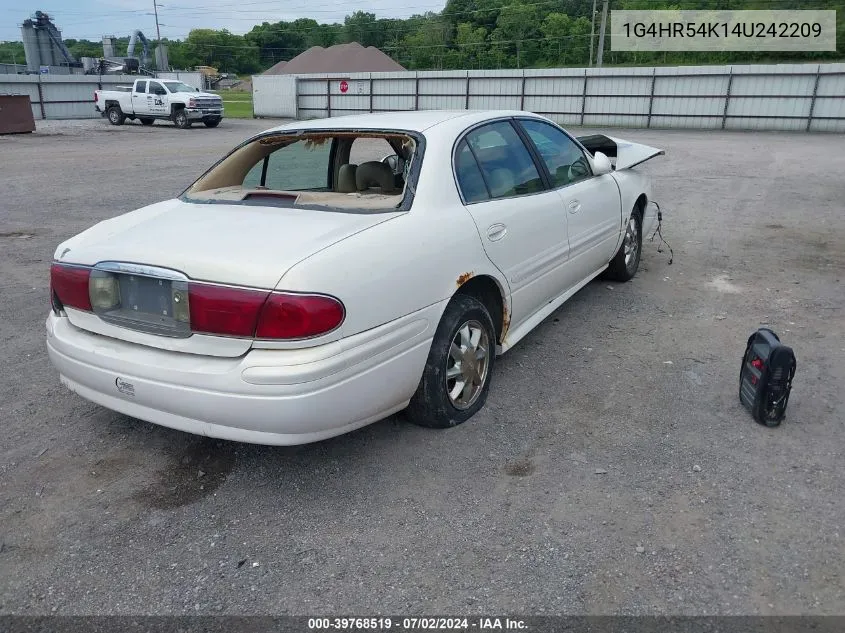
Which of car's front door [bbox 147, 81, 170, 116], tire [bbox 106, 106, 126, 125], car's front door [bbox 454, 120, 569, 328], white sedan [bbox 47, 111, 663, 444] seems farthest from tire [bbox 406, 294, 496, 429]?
tire [bbox 106, 106, 126, 125]

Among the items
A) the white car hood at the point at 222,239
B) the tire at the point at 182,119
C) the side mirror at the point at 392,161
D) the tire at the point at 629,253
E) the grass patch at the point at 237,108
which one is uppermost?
the side mirror at the point at 392,161

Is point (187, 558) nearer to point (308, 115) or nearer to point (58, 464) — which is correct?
point (58, 464)

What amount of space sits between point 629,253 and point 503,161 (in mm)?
2393

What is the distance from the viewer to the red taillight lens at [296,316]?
2.57 m

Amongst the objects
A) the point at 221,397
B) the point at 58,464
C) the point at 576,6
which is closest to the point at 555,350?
the point at 221,397

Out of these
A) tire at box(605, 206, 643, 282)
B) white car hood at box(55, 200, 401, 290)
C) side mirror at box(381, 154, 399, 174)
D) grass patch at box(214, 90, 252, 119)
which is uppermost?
side mirror at box(381, 154, 399, 174)

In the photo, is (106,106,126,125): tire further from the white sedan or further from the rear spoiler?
the white sedan

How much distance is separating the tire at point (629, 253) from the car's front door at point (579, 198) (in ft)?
1.71

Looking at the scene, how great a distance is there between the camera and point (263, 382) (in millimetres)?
2602

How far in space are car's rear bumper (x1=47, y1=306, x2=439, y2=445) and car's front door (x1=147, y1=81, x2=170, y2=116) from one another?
2781 centimetres

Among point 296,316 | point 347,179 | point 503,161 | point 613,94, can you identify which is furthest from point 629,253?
point 613,94

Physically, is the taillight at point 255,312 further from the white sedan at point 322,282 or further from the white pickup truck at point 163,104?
the white pickup truck at point 163,104

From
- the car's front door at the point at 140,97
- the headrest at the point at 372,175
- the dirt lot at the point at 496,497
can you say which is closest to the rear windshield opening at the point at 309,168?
the headrest at the point at 372,175

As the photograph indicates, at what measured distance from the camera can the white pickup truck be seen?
27469mm
